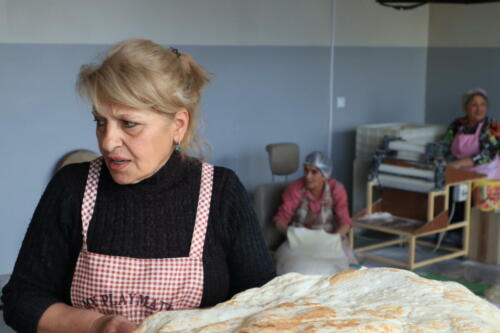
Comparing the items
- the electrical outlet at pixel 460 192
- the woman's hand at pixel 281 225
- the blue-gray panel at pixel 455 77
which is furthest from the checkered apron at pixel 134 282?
the blue-gray panel at pixel 455 77

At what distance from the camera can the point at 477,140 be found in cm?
Result: 573

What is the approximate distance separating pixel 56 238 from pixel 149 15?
346 cm

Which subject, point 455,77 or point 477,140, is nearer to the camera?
point 477,140

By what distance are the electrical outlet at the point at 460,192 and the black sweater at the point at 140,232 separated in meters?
4.11

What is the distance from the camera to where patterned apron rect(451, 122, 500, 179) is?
5.70 metres

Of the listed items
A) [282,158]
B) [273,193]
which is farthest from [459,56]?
[273,193]

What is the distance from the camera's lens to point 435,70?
6.99 metres

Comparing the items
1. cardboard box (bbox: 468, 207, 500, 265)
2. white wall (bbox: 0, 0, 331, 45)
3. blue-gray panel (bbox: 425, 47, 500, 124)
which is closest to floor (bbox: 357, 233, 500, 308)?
cardboard box (bbox: 468, 207, 500, 265)

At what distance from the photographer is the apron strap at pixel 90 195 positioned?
1.53m

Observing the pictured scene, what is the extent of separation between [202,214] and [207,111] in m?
3.67

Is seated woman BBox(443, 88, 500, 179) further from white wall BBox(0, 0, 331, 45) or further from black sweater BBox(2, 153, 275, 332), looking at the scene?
black sweater BBox(2, 153, 275, 332)

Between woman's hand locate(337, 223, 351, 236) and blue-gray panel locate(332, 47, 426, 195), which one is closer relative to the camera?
woman's hand locate(337, 223, 351, 236)

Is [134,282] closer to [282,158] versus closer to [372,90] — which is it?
[282,158]

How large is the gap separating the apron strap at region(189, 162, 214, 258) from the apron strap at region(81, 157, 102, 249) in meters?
0.24
